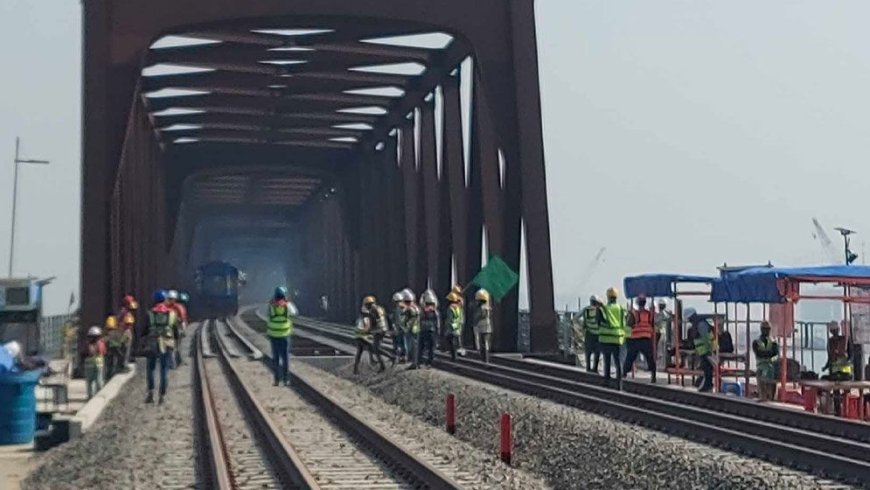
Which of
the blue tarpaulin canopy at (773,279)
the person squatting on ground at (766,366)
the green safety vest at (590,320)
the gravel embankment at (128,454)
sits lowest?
the gravel embankment at (128,454)

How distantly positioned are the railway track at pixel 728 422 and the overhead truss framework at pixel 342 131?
6.80 metres

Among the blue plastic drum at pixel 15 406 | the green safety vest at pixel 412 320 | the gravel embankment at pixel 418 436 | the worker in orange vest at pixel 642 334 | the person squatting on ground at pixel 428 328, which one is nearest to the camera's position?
the gravel embankment at pixel 418 436

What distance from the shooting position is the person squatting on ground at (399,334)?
2926cm

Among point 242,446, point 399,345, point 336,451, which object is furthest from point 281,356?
point 336,451

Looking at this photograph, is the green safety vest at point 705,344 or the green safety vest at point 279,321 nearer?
the green safety vest at point 705,344

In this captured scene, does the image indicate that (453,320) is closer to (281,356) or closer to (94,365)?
(281,356)

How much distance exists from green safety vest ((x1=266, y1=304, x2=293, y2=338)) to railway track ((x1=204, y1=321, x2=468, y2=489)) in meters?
0.97

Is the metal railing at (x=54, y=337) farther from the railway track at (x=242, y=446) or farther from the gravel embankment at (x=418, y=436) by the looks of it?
the railway track at (x=242, y=446)

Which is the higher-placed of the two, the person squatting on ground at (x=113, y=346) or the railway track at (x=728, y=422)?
the person squatting on ground at (x=113, y=346)

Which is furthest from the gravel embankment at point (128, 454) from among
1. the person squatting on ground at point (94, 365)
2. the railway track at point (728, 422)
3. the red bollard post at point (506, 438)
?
the railway track at point (728, 422)

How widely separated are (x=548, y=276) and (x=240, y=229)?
3766 inches

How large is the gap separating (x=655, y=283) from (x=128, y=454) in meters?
14.3

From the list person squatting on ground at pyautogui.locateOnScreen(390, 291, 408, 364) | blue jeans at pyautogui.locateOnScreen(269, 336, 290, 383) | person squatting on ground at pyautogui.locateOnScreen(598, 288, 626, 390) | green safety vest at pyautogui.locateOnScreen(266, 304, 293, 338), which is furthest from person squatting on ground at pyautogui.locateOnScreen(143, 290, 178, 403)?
person squatting on ground at pyautogui.locateOnScreen(390, 291, 408, 364)

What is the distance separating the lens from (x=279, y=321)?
24.3 m
